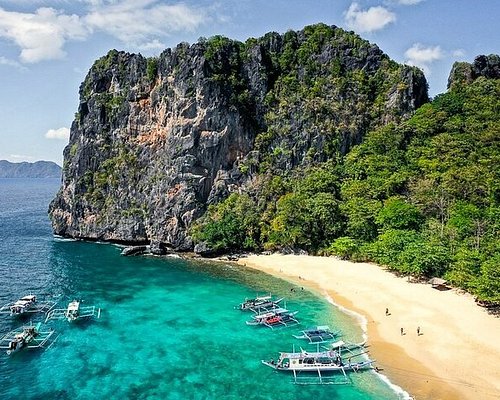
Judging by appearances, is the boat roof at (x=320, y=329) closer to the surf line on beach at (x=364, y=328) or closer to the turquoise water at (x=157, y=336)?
the turquoise water at (x=157, y=336)

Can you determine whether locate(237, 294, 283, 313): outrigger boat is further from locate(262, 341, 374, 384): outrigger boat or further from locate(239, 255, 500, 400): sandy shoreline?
locate(262, 341, 374, 384): outrigger boat

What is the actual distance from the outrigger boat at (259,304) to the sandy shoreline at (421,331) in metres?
8.61

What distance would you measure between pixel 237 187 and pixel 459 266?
48931 millimetres

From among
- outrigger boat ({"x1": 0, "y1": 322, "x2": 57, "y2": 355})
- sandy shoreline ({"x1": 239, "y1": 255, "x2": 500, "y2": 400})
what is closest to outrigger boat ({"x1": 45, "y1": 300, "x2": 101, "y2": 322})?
outrigger boat ({"x1": 0, "y1": 322, "x2": 57, "y2": 355})

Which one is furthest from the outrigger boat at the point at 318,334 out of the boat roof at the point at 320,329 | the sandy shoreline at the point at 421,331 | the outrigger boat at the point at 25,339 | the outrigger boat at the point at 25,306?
the outrigger boat at the point at 25,306

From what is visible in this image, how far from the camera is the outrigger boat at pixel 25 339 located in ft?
140

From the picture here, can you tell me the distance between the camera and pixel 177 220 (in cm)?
8956

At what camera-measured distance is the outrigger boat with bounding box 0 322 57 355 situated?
42.7 m

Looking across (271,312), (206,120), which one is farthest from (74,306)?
(206,120)

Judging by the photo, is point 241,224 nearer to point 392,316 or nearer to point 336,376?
point 392,316

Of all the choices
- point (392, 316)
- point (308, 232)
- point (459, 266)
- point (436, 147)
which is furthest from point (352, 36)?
point (392, 316)

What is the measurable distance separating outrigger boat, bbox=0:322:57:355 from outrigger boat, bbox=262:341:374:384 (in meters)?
22.9

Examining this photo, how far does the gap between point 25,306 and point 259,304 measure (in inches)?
1099

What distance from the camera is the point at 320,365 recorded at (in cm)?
3847
